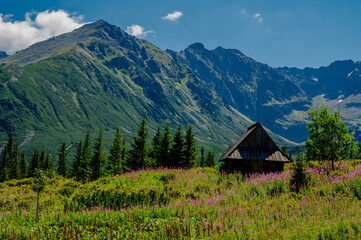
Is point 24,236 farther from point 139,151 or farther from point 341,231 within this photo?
point 139,151

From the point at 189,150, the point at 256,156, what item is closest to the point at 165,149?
the point at 189,150

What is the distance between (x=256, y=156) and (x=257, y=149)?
1294 millimetres

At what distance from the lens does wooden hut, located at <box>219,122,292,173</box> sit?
79.8 ft

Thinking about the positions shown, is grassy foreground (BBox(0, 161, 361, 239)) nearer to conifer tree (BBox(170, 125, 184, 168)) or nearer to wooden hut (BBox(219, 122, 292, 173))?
wooden hut (BBox(219, 122, 292, 173))

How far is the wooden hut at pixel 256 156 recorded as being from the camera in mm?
24312

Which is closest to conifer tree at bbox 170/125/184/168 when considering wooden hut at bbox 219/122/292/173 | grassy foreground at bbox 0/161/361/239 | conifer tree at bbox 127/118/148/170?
conifer tree at bbox 127/118/148/170

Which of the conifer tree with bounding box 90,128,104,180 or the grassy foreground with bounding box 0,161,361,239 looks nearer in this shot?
the grassy foreground with bounding box 0,161,361,239

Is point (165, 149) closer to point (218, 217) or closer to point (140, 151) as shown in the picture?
point (140, 151)

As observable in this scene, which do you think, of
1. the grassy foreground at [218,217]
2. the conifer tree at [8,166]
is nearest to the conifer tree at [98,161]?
the grassy foreground at [218,217]

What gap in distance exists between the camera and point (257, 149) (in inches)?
1013

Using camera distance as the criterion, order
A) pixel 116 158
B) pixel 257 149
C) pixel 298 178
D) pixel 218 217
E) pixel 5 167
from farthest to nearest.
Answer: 1. pixel 5 167
2. pixel 116 158
3. pixel 257 149
4. pixel 298 178
5. pixel 218 217

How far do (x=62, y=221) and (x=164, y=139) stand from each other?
3837 centimetres

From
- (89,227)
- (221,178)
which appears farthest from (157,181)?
(89,227)

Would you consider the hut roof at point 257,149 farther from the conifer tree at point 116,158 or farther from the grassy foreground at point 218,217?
the conifer tree at point 116,158
